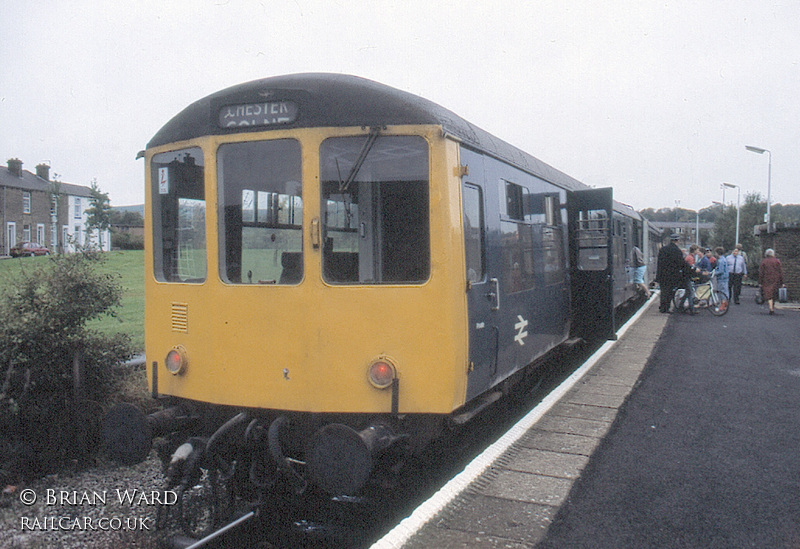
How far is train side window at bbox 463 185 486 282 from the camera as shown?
15.3 feet

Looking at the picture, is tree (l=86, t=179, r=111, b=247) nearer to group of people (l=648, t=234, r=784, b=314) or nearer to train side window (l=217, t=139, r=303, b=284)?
group of people (l=648, t=234, r=784, b=314)

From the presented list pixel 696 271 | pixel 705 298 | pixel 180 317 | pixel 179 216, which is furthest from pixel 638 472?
pixel 696 271

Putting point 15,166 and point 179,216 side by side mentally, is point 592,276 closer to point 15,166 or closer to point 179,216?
point 179,216

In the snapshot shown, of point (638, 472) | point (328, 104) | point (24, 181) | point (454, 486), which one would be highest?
point (24, 181)

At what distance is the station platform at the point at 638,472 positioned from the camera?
3691 mm

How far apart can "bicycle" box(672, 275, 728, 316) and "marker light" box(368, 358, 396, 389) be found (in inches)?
514

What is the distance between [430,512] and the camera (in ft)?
12.5

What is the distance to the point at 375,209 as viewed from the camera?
4574mm

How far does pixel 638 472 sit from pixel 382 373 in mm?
1940

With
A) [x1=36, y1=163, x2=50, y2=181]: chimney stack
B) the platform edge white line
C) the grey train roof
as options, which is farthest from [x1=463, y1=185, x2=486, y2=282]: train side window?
[x1=36, y1=163, x2=50, y2=181]: chimney stack

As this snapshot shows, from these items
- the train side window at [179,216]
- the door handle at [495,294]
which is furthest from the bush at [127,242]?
the door handle at [495,294]

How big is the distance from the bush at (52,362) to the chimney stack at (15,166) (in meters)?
55.4

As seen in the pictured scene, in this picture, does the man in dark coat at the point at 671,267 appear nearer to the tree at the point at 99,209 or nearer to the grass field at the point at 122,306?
the grass field at the point at 122,306

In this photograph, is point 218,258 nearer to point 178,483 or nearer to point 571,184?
point 178,483
